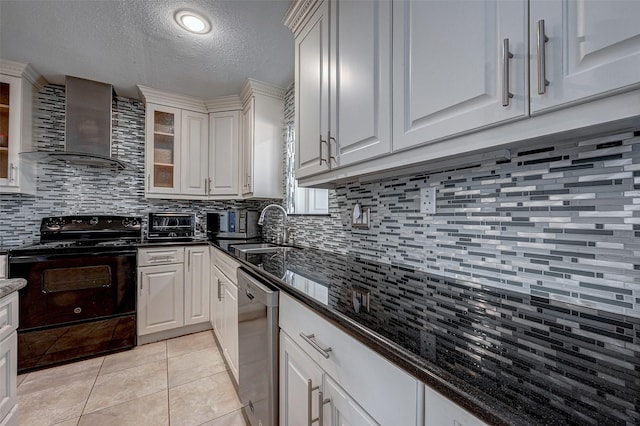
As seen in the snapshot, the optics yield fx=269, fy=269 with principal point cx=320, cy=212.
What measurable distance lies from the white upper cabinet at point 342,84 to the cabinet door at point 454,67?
76 mm

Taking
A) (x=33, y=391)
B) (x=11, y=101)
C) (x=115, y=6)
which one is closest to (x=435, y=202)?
(x=115, y=6)

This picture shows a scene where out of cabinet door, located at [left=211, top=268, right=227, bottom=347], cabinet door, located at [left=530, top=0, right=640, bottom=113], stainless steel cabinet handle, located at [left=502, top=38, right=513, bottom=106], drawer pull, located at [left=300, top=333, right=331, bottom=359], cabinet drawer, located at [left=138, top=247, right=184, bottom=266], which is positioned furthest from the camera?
cabinet drawer, located at [left=138, top=247, right=184, bottom=266]

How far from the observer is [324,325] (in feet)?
2.71

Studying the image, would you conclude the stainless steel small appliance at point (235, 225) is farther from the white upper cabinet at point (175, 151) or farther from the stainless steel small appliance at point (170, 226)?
the white upper cabinet at point (175, 151)

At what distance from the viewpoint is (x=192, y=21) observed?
1744mm

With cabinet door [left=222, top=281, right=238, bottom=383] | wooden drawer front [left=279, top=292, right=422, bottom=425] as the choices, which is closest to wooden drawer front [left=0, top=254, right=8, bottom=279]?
cabinet door [left=222, top=281, right=238, bottom=383]

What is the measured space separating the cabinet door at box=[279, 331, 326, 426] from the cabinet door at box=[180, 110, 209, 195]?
2321mm

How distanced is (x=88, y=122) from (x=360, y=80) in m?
2.75

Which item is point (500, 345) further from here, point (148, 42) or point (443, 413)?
point (148, 42)

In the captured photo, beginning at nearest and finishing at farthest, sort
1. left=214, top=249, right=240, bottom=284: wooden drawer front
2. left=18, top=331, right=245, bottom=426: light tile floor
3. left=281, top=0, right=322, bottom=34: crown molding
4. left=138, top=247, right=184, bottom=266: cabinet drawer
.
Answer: left=281, top=0, right=322, bottom=34: crown molding < left=18, top=331, right=245, bottom=426: light tile floor < left=214, top=249, right=240, bottom=284: wooden drawer front < left=138, top=247, right=184, bottom=266: cabinet drawer

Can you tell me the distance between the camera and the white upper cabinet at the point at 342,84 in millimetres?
1021

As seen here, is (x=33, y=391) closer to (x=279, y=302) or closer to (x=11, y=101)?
(x=279, y=302)

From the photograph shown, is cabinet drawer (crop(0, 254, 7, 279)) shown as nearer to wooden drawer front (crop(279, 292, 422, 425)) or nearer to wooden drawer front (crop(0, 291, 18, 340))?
wooden drawer front (crop(0, 291, 18, 340))

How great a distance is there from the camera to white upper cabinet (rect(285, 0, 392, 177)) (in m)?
1.02
